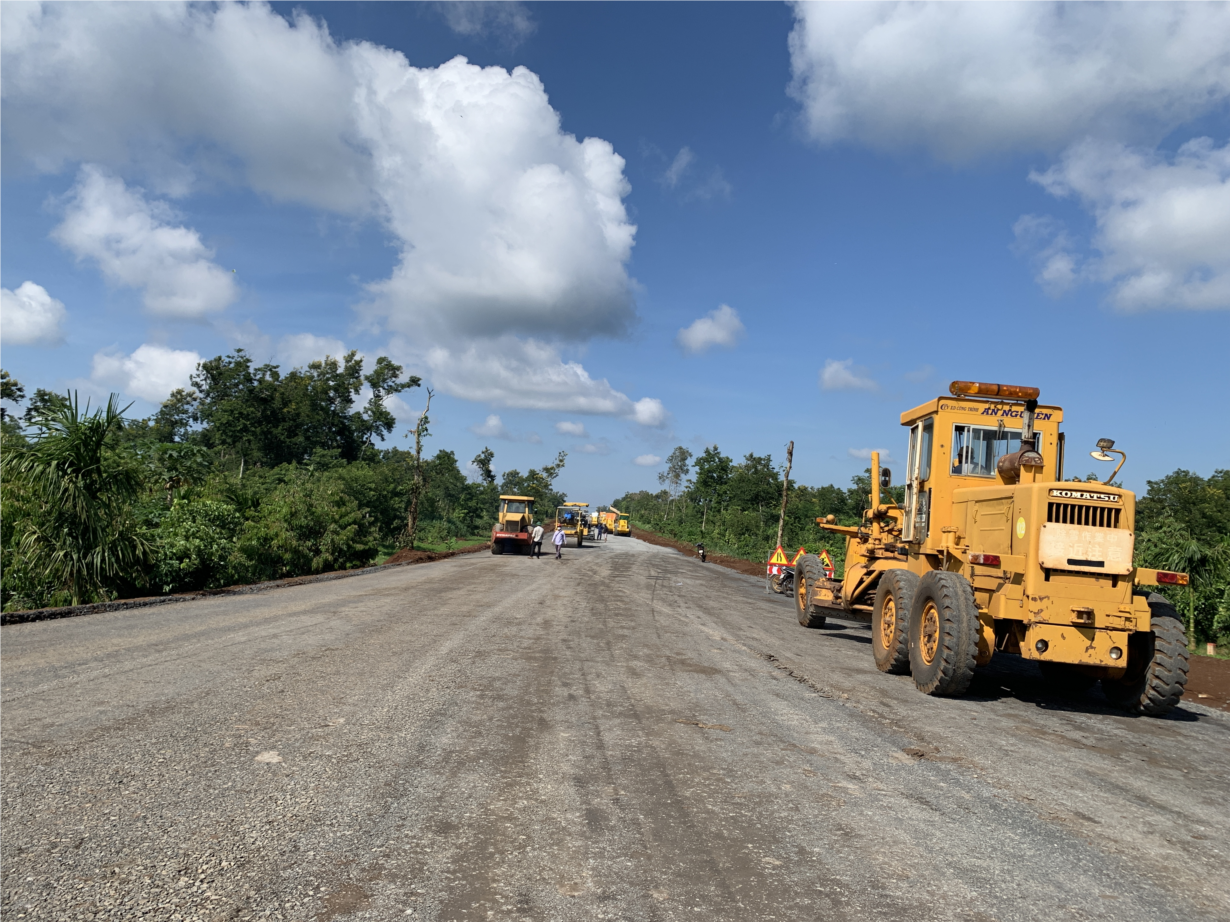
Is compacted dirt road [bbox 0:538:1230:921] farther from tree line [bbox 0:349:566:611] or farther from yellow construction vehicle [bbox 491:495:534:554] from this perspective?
yellow construction vehicle [bbox 491:495:534:554]

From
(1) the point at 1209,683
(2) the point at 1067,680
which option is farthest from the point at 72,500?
(1) the point at 1209,683

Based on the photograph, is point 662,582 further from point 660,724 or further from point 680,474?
point 680,474

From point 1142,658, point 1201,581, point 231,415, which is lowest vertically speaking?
point 1142,658

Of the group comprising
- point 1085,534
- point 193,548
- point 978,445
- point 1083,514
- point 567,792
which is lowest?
point 567,792

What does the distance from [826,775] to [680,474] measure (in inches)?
4398

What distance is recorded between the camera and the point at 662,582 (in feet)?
73.4

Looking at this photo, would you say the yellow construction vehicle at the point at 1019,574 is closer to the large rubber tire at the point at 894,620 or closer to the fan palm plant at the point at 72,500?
the large rubber tire at the point at 894,620

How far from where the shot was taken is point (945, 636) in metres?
7.69

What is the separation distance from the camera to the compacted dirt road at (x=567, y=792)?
330cm

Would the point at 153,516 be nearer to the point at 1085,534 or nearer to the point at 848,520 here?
the point at 1085,534

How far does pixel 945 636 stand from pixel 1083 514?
1.86m

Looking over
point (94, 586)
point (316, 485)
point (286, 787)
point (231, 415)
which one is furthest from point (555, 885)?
point (231, 415)

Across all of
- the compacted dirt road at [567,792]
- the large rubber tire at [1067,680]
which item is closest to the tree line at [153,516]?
the compacted dirt road at [567,792]

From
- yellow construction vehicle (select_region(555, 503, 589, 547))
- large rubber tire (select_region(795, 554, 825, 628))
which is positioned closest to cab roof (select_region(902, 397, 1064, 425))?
large rubber tire (select_region(795, 554, 825, 628))
